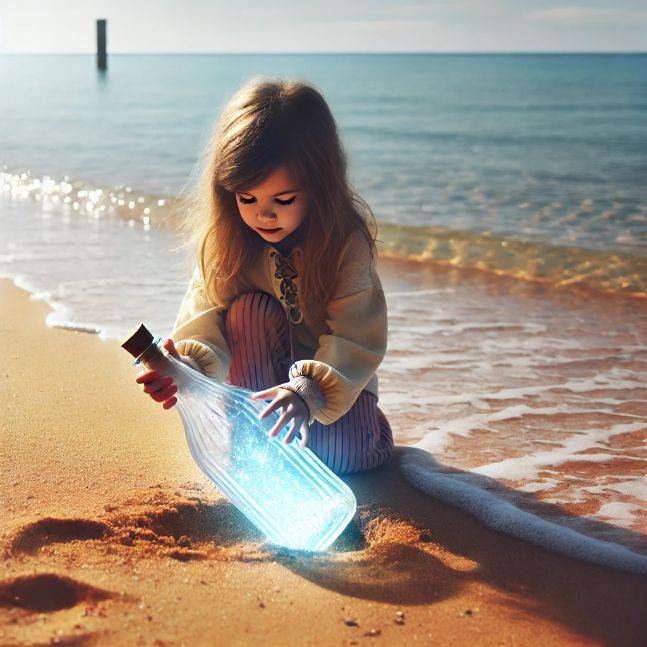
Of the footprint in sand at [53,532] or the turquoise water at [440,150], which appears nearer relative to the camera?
the footprint in sand at [53,532]

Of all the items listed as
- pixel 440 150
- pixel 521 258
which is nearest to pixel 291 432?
pixel 521 258

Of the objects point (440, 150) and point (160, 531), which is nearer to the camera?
point (160, 531)

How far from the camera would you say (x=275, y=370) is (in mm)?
2697

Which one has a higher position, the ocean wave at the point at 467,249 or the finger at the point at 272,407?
the finger at the point at 272,407

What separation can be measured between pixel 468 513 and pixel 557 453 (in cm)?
67

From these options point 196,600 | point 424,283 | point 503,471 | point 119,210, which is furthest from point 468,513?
point 119,210

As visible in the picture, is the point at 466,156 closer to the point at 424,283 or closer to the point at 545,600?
the point at 424,283

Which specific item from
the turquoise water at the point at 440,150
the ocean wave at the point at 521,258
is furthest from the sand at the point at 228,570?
the ocean wave at the point at 521,258

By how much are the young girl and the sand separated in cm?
32

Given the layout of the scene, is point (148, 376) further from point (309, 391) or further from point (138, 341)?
point (309, 391)

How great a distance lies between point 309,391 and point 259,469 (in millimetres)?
293

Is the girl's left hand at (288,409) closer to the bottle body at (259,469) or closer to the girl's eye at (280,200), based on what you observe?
the bottle body at (259,469)

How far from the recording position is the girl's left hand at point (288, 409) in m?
2.15

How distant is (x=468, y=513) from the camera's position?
258 centimetres
